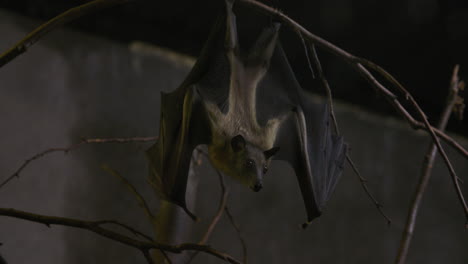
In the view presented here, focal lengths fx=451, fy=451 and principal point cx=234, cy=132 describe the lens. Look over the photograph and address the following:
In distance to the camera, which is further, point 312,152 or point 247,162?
point 312,152

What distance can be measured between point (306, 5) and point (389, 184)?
225cm

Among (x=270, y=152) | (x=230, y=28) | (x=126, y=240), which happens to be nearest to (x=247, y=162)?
(x=270, y=152)

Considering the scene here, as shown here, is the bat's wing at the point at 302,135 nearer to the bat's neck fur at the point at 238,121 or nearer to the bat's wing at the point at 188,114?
the bat's neck fur at the point at 238,121

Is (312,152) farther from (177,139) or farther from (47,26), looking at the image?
(47,26)

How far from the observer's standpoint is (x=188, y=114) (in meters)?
1.71

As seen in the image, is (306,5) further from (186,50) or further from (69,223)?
(69,223)

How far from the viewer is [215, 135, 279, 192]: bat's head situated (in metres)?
1.63

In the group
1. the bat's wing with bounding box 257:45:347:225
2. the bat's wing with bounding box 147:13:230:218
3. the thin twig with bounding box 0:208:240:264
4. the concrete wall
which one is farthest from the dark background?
the thin twig with bounding box 0:208:240:264

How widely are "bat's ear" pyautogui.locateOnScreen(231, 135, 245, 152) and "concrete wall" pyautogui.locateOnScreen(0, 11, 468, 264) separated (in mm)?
1344

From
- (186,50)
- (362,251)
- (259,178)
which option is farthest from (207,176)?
(259,178)

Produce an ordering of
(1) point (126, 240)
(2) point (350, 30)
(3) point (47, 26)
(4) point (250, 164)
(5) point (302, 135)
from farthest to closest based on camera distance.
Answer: (2) point (350, 30)
(5) point (302, 135)
(4) point (250, 164)
(3) point (47, 26)
(1) point (126, 240)

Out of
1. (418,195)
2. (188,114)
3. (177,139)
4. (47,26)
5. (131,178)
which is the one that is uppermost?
(47,26)

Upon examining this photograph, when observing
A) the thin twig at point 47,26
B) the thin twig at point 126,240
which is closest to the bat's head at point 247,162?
the thin twig at point 126,240

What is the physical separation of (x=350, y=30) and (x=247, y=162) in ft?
5.64
